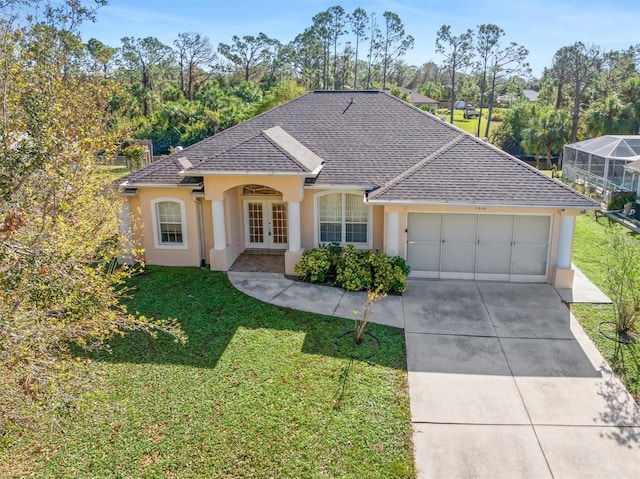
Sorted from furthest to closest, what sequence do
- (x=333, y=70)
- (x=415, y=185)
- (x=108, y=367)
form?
(x=333, y=70) → (x=415, y=185) → (x=108, y=367)

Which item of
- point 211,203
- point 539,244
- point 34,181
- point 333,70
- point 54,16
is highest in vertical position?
point 333,70

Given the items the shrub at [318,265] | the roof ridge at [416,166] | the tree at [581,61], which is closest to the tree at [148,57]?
the tree at [581,61]

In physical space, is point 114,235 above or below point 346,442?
above

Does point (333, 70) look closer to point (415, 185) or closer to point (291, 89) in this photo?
point (291, 89)

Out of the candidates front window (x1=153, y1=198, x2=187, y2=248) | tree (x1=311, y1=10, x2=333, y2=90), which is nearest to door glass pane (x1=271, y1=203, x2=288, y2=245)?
front window (x1=153, y1=198, x2=187, y2=248)

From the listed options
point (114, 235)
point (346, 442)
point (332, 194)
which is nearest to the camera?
point (346, 442)

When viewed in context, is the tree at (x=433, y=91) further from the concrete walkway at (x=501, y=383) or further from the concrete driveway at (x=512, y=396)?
the concrete driveway at (x=512, y=396)

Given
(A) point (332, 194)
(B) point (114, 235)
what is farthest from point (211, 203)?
(B) point (114, 235)
